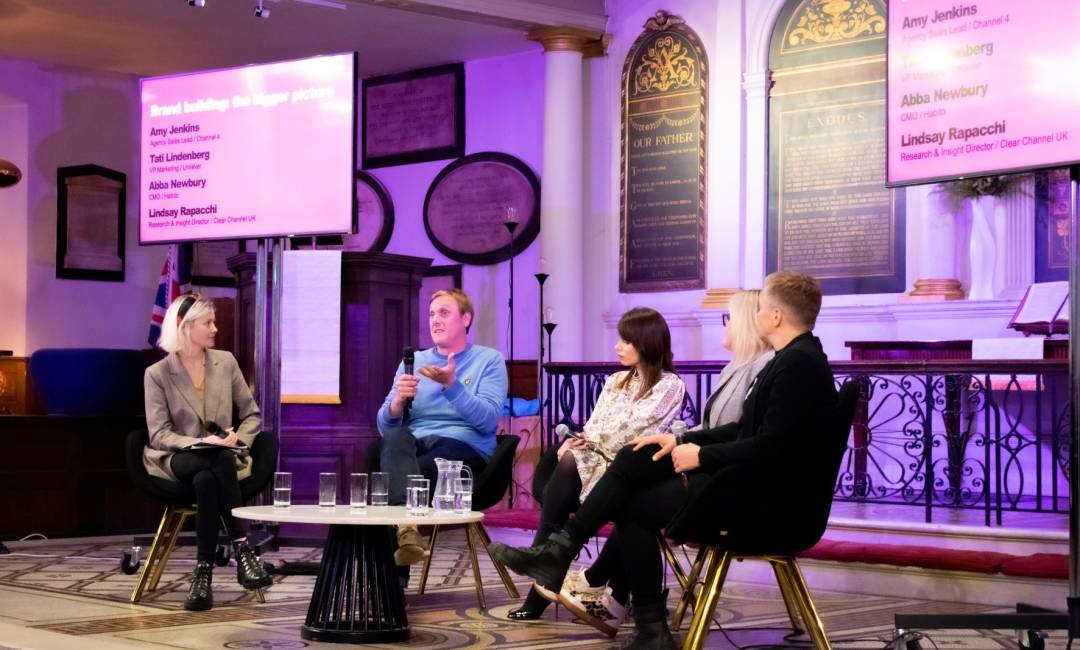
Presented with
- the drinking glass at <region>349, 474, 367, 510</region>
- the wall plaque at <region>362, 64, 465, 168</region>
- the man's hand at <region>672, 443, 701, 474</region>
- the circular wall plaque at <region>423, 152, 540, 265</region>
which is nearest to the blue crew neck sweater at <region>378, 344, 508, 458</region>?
the drinking glass at <region>349, 474, 367, 510</region>

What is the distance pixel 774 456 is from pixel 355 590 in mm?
1578

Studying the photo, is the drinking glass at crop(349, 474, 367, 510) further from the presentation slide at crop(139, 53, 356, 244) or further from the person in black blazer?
the presentation slide at crop(139, 53, 356, 244)

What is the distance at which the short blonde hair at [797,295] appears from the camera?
4.06 metres

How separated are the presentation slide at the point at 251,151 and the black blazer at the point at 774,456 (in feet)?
11.3

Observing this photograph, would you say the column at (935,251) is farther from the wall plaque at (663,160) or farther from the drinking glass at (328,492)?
the drinking glass at (328,492)

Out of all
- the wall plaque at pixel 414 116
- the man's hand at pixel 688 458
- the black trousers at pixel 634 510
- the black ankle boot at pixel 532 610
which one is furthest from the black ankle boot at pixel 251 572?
the wall plaque at pixel 414 116

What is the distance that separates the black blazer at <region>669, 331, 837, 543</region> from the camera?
385cm

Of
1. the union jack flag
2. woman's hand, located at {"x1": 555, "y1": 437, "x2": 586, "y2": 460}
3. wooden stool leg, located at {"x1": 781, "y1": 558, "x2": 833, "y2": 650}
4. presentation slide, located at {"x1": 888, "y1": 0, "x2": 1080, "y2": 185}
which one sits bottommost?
wooden stool leg, located at {"x1": 781, "y1": 558, "x2": 833, "y2": 650}

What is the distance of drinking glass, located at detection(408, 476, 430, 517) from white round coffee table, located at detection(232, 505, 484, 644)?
3 cm

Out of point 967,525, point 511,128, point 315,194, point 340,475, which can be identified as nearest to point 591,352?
point 511,128

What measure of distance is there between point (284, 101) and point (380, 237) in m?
4.83

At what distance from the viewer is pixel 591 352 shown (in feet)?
34.5

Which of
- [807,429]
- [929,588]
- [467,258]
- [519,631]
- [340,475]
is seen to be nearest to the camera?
[807,429]

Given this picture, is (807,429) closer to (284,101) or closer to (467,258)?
(284,101)
